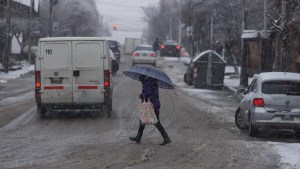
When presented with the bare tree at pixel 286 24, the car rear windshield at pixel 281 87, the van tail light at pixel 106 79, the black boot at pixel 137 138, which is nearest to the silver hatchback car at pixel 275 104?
the car rear windshield at pixel 281 87

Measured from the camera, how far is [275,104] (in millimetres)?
15094

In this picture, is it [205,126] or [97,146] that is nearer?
[97,146]

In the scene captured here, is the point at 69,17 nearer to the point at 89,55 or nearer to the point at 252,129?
the point at 89,55

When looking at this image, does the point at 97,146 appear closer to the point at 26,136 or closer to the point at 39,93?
the point at 26,136

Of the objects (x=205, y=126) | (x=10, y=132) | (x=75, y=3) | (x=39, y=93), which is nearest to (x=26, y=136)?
(x=10, y=132)

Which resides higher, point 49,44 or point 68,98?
point 49,44

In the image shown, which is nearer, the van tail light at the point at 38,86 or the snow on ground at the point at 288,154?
the snow on ground at the point at 288,154

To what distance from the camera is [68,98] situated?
18375 millimetres

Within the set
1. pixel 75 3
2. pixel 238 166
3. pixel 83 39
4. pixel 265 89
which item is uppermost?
pixel 75 3

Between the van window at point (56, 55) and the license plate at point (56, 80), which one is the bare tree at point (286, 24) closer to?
the van window at point (56, 55)

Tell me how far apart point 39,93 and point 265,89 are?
20.4 feet

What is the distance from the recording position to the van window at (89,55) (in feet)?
60.0

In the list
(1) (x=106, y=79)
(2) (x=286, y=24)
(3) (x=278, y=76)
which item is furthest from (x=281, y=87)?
(2) (x=286, y=24)

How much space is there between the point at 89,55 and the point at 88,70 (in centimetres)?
40
